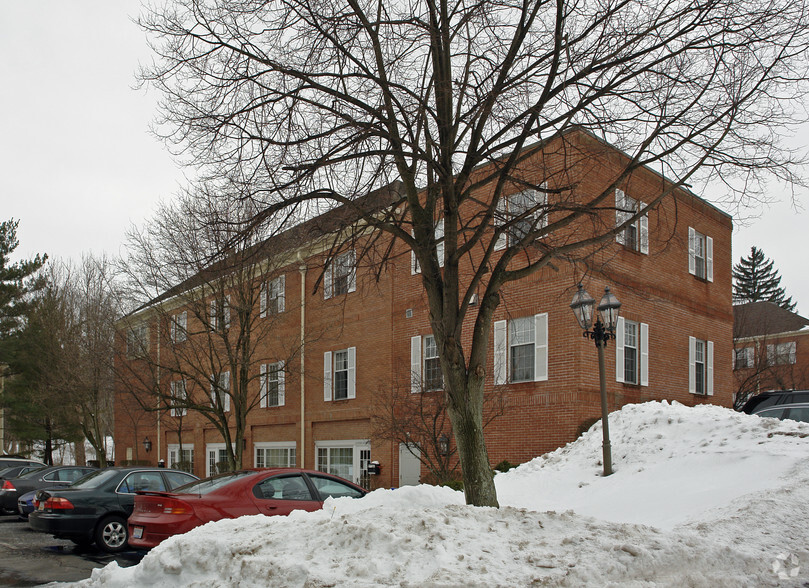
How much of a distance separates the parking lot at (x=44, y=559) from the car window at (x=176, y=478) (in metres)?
1.56

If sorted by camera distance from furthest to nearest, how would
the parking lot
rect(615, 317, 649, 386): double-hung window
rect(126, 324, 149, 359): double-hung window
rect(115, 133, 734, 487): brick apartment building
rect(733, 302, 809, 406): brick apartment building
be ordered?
1. rect(733, 302, 809, 406): brick apartment building
2. rect(126, 324, 149, 359): double-hung window
3. rect(615, 317, 649, 386): double-hung window
4. rect(115, 133, 734, 487): brick apartment building
5. the parking lot

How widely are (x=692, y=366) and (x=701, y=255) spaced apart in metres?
3.76

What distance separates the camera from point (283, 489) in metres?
10.5

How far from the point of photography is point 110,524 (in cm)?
1266

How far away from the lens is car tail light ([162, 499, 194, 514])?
9.70 m

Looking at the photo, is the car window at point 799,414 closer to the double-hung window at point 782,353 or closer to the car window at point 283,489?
the car window at point 283,489

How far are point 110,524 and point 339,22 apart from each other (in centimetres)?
915

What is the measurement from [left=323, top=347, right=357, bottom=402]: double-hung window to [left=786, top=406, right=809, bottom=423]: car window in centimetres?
1301

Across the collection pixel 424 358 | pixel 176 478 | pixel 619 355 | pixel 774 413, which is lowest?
pixel 176 478

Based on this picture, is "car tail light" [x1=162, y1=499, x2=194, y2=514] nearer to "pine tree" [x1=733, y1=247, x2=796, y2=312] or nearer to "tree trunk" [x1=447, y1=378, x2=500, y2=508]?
"tree trunk" [x1=447, y1=378, x2=500, y2=508]

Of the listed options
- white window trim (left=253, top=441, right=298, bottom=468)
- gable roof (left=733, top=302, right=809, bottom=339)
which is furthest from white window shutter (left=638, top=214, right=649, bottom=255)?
gable roof (left=733, top=302, right=809, bottom=339)

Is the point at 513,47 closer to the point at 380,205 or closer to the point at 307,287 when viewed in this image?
the point at 380,205

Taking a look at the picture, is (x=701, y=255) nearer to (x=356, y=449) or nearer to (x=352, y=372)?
(x=352, y=372)

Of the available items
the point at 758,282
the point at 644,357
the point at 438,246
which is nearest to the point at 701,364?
the point at 644,357
